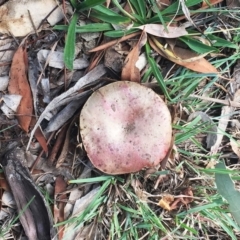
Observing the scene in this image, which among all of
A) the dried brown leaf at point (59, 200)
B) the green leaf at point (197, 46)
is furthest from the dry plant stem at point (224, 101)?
the dried brown leaf at point (59, 200)

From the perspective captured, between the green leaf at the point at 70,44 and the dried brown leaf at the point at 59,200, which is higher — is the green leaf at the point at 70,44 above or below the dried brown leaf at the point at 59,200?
above

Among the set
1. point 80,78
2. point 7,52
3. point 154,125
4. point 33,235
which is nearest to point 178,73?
point 154,125

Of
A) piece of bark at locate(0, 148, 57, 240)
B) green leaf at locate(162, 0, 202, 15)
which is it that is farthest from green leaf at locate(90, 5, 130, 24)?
piece of bark at locate(0, 148, 57, 240)

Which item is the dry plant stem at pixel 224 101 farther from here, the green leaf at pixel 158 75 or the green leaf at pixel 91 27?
the green leaf at pixel 91 27

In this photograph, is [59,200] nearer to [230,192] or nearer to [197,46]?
[230,192]

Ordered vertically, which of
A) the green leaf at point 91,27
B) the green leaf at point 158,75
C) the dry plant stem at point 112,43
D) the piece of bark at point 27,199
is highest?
the green leaf at point 91,27

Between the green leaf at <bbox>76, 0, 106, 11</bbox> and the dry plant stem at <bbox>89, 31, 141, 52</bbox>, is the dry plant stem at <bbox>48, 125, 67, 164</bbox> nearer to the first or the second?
the dry plant stem at <bbox>89, 31, 141, 52</bbox>

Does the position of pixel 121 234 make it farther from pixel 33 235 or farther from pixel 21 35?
pixel 21 35
